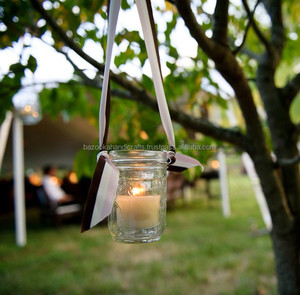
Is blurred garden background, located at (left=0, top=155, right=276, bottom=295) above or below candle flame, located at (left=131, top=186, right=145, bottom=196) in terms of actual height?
below

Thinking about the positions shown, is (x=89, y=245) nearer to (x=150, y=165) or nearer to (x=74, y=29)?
(x=74, y=29)

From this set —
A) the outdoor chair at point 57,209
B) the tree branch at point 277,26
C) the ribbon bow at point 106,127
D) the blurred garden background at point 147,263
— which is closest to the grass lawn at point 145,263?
the blurred garden background at point 147,263

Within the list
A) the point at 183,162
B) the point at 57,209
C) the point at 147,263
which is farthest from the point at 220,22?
the point at 57,209

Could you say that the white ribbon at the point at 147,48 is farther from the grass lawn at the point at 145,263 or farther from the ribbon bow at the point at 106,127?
the grass lawn at the point at 145,263

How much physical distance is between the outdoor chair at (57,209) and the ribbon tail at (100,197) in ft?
17.6

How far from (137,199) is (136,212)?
1.1 inches

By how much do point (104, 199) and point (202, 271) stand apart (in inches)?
116

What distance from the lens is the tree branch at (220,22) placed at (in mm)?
894

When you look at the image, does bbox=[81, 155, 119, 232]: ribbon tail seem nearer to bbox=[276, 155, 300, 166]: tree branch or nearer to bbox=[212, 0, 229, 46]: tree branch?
bbox=[212, 0, 229, 46]: tree branch

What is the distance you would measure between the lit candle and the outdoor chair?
531 centimetres

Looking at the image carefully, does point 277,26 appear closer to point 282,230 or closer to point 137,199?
point 282,230

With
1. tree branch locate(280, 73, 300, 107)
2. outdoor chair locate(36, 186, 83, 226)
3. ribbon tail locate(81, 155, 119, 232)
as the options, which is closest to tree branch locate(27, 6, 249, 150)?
tree branch locate(280, 73, 300, 107)

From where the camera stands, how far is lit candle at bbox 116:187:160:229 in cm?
61

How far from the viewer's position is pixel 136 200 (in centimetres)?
62
